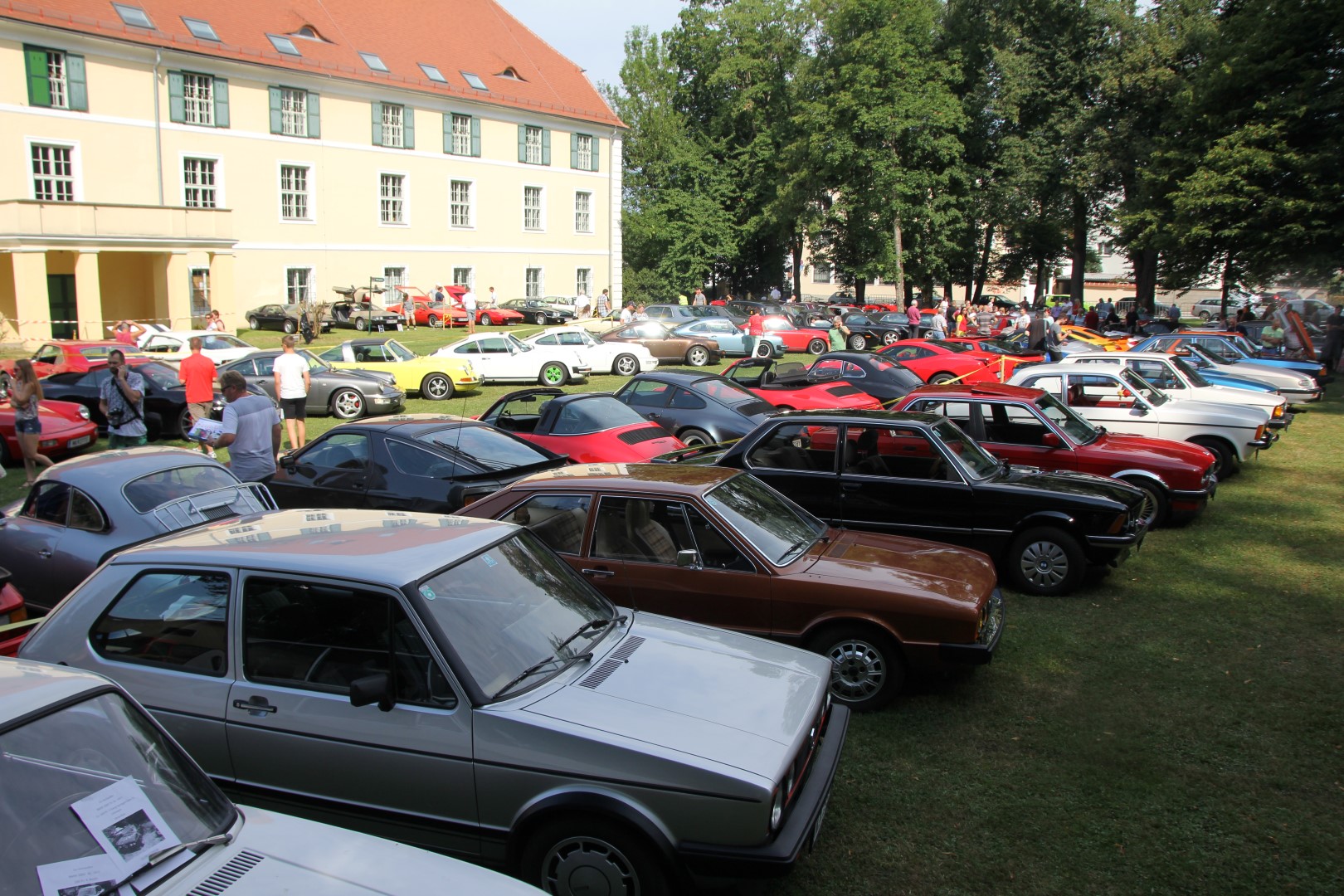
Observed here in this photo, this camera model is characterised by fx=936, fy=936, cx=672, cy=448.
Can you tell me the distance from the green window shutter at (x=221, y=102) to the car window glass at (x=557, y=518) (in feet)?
121

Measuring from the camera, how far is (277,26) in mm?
39406

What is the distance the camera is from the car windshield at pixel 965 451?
8383mm

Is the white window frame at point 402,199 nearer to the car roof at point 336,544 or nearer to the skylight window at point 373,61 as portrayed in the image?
the skylight window at point 373,61

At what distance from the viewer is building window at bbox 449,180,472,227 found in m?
45.0

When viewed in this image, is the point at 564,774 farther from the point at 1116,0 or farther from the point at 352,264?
the point at 1116,0

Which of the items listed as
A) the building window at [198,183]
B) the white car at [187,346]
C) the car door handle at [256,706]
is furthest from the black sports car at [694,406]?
the building window at [198,183]

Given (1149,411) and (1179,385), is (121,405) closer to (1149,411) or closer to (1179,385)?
(1149,411)

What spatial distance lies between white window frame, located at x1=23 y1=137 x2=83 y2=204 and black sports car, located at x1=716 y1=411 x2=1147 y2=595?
32567 mm

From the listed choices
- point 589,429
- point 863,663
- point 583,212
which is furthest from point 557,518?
point 583,212

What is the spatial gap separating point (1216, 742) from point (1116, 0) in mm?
43896

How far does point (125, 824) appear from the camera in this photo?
2.70 meters

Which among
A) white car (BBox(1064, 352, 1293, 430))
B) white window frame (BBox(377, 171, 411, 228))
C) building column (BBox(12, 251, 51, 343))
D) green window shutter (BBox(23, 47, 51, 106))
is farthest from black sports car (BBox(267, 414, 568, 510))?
white window frame (BBox(377, 171, 411, 228))

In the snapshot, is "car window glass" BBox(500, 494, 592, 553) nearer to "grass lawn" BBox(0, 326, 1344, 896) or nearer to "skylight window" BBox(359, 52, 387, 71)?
"grass lawn" BBox(0, 326, 1344, 896)

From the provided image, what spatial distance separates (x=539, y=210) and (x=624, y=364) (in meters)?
26.3
